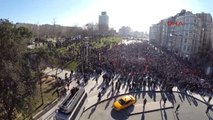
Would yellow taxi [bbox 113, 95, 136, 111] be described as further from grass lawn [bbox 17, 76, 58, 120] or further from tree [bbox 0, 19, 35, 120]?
tree [bbox 0, 19, 35, 120]

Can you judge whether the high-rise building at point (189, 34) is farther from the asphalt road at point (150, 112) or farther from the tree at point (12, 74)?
the tree at point (12, 74)

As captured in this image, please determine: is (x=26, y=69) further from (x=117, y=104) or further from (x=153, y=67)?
(x=153, y=67)

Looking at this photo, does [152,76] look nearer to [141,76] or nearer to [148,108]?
[141,76]

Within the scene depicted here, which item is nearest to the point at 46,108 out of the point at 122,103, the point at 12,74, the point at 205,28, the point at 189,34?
the point at 122,103

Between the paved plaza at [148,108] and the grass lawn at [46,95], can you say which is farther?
the paved plaza at [148,108]

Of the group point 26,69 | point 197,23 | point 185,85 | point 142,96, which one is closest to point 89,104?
point 142,96

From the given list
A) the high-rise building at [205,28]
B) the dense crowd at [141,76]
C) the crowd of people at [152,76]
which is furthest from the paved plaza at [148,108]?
the high-rise building at [205,28]

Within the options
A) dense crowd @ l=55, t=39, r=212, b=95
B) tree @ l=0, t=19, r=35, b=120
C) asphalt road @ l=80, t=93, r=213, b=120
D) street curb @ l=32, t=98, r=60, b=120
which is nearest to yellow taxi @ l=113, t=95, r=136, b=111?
asphalt road @ l=80, t=93, r=213, b=120

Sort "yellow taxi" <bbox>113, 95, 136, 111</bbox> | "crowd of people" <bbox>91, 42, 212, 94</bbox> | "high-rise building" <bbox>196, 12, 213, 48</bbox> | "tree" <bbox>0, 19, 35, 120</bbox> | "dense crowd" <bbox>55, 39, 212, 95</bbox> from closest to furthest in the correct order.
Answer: "tree" <bbox>0, 19, 35, 120</bbox>
"yellow taxi" <bbox>113, 95, 136, 111</bbox>
"dense crowd" <bbox>55, 39, 212, 95</bbox>
"crowd of people" <bbox>91, 42, 212, 94</bbox>
"high-rise building" <bbox>196, 12, 213, 48</bbox>
